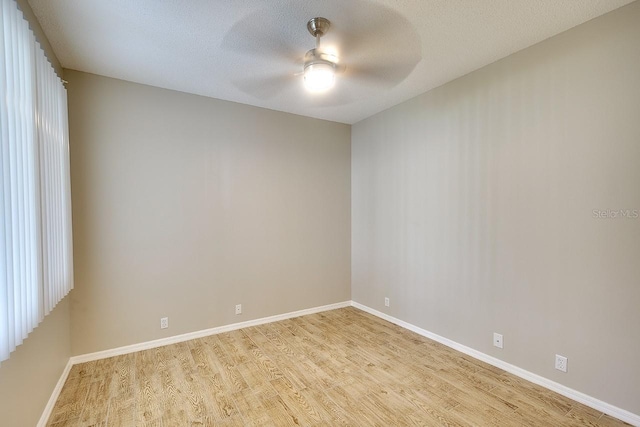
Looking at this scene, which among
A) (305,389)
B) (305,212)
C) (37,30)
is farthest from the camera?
(305,212)

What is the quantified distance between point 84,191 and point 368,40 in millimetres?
2918

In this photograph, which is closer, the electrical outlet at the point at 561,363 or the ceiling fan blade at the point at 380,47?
the ceiling fan blade at the point at 380,47

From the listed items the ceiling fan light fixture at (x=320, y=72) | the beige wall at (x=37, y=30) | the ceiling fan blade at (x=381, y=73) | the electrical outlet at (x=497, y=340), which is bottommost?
the electrical outlet at (x=497, y=340)

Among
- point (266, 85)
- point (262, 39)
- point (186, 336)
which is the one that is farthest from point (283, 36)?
point (186, 336)

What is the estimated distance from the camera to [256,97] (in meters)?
3.42

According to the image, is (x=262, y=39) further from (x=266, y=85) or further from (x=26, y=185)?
(x=26, y=185)

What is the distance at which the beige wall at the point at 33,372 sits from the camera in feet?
5.02

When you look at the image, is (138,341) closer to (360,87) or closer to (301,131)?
(301,131)

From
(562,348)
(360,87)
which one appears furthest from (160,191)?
(562,348)

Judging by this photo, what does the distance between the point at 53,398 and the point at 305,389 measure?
1.88 m

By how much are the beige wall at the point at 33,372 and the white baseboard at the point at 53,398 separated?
0.14ft

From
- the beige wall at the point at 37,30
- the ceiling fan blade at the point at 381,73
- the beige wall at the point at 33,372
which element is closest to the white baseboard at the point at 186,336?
the beige wall at the point at 33,372

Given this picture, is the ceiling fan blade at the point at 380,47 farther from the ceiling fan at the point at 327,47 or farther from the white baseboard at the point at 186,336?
the white baseboard at the point at 186,336

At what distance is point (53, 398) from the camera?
218 cm
